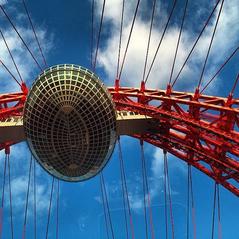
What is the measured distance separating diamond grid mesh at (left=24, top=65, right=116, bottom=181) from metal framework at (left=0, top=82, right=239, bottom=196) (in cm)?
342

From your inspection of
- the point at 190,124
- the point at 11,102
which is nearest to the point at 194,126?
the point at 190,124

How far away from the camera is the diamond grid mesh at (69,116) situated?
→ 1115 inches

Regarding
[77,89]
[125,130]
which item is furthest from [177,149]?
[77,89]

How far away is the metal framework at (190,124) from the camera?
27531mm

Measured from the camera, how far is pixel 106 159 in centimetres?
3134

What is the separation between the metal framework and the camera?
27.5m

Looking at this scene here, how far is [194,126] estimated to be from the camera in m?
28.2

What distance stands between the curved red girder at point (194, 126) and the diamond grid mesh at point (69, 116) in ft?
11.3

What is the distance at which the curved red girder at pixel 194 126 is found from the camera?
27.5 meters

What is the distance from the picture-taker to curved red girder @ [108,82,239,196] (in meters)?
27.5

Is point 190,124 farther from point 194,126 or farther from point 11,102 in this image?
point 11,102

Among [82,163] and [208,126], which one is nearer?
[208,126]

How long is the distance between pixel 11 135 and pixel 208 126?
44.2ft

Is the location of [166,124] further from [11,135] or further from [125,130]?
[11,135]
